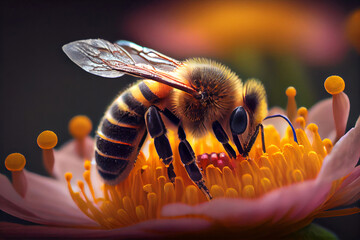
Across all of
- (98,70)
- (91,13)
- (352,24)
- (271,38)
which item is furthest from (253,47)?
(98,70)

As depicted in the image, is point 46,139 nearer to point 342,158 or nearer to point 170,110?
point 170,110

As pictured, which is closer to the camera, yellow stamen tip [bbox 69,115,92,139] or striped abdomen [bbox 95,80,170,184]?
striped abdomen [bbox 95,80,170,184]

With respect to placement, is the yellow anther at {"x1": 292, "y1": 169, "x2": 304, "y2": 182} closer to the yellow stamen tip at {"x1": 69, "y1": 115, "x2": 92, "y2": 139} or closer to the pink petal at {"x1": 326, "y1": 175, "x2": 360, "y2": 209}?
the pink petal at {"x1": 326, "y1": 175, "x2": 360, "y2": 209}

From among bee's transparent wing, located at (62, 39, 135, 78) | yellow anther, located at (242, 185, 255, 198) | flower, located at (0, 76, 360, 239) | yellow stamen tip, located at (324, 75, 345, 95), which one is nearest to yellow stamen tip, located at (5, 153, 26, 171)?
flower, located at (0, 76, 360, 239)

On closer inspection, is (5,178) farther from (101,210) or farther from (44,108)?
(44,108)

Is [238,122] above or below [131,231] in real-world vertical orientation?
above

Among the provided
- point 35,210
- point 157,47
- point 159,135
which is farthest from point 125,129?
point 157,47

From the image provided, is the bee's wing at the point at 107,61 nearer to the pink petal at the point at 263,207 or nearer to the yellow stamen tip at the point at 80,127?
the pink petal at the point at 263,207
